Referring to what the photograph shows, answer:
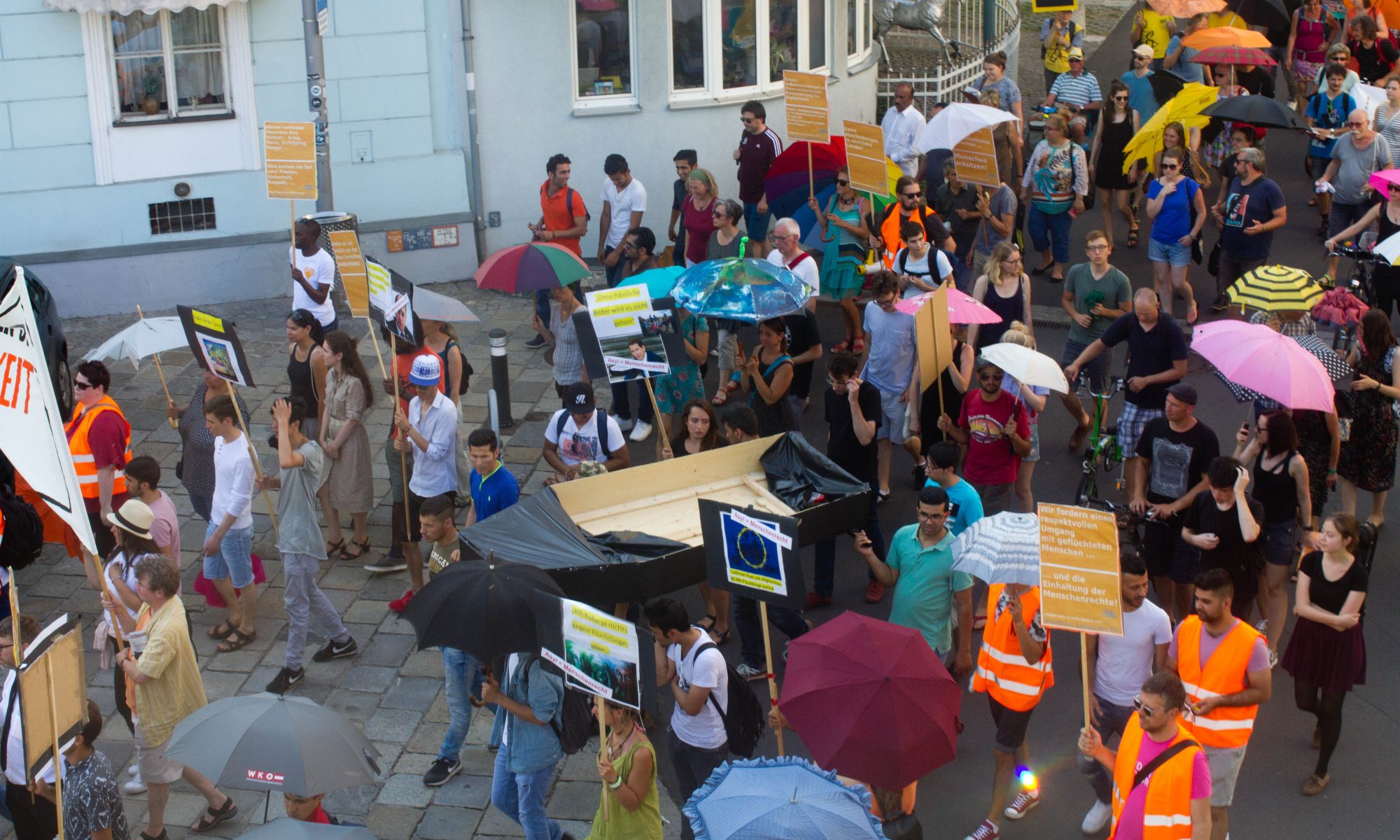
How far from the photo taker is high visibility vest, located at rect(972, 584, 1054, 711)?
22.5 feet

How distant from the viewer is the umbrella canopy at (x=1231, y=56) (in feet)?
52.3

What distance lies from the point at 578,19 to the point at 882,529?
24.6 feet

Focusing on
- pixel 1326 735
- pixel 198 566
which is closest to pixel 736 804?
pixel 1326 735

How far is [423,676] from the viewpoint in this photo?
8680 millimetres

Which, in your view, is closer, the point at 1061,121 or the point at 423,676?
the point at 423,676

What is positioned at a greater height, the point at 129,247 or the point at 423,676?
the point at 129,247

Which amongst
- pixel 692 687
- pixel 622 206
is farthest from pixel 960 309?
pixel 622 206

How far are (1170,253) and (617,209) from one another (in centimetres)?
490

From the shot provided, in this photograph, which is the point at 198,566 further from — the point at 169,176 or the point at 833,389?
the point at 169,176

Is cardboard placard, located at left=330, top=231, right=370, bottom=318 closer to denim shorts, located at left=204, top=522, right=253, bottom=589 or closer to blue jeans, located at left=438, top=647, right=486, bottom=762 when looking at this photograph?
denim shorts, located at left=204, top=522, right=253, bottom=589

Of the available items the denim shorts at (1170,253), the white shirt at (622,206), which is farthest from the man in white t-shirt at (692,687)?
the denim shorts at (1170,253)

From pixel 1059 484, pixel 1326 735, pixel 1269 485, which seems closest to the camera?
pixel 1326 735

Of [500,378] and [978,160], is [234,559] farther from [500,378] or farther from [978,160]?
[978,160]

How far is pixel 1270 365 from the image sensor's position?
8.32 meters
